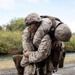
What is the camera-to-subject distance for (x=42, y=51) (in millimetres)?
5078

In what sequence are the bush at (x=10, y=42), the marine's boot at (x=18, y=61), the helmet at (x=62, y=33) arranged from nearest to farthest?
the helmet at (x=62, y=33) → the marine's boot at (x=18, y=61) → the bush at (x=10, y=42)

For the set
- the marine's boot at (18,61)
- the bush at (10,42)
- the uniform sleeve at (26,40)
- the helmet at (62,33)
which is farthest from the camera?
the bush at (10,42)

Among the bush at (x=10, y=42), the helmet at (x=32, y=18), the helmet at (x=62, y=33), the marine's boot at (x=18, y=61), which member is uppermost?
the helmet at (x=32, y=18)

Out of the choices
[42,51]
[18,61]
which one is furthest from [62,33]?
[18,61]

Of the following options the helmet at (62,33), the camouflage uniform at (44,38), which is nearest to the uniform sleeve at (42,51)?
the camouflage uniform at (44,38)

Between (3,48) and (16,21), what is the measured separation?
20.4 m

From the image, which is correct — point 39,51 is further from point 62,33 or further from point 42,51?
point 62,33

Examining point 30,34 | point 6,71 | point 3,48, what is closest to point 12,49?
point 3,48

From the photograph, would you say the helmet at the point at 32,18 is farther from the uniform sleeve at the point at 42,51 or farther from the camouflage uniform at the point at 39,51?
the uniform sleeve at the point at 42,51

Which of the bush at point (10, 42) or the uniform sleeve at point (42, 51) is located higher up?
the uniform sleeve at point (42, 51)

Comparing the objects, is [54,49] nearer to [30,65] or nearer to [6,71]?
[30,65]

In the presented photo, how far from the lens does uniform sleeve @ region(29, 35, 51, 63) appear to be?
200 inches

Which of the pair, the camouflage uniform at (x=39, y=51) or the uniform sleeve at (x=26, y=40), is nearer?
the camouflage uniform at (x=39, y=51)

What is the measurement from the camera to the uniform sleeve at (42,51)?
5.08 metres
